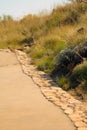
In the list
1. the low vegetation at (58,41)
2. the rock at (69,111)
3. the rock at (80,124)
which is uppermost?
the rock at (80,124)

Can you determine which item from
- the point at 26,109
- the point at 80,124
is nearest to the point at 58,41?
the point at 26,109

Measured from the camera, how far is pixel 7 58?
19.4 m

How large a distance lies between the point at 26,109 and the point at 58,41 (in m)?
9.80

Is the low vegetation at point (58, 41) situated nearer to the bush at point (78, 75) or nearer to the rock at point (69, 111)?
the bush at point (78, 75)

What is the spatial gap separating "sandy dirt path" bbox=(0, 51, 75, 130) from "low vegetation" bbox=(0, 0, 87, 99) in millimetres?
1128

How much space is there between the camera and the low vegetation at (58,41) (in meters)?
12.0

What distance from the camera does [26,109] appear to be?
29.3ft

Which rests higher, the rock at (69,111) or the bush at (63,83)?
the rock at (69,111)

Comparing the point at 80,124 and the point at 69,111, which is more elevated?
the point at 80,124

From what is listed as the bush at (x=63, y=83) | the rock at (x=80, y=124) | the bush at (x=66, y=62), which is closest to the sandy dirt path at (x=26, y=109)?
the rock at (x=80, y=124)

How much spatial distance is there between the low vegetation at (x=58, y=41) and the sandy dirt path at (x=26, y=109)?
113 centimetres

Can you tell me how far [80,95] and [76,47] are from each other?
311cm

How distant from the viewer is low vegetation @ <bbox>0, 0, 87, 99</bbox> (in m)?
12.0

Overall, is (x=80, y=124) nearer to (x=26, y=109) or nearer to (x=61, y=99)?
(x=26, y=109)
